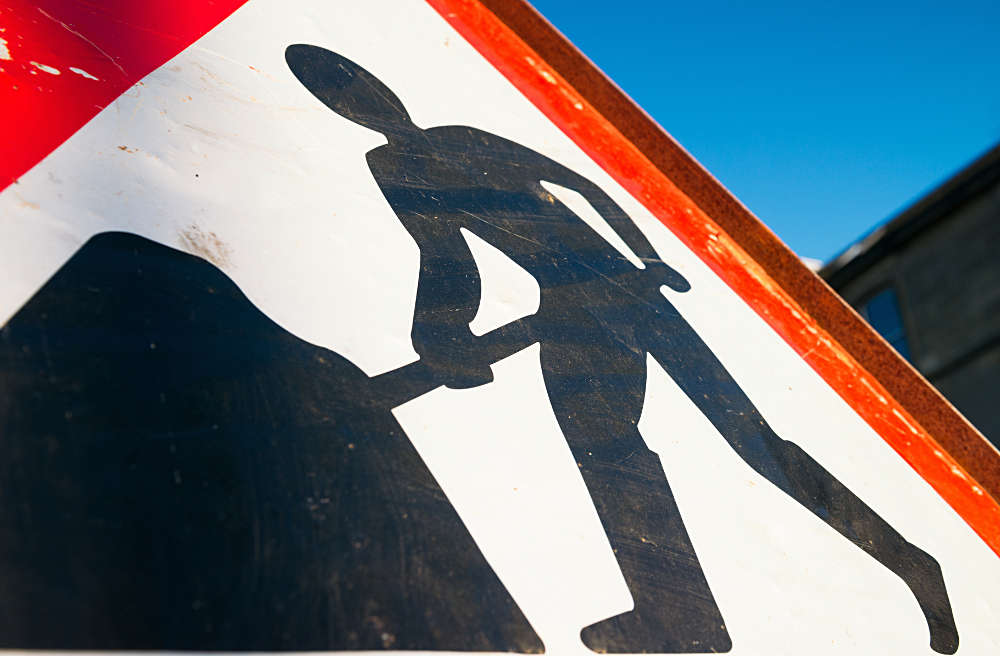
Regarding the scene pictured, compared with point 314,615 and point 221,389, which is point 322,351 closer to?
point 221,389

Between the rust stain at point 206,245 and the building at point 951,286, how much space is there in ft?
30.6

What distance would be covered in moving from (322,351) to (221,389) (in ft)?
0.40

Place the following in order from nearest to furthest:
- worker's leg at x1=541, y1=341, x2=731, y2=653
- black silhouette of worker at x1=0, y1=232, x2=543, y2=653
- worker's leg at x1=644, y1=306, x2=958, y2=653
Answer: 1. black silhouette of worker at x1=0, y1=232, x2=543, y2=653
2. worker's leg at x1=541, y1=341, x2=731, y2=653
3. worker's leg at x1=644, y1=306, x2=958, y2=653

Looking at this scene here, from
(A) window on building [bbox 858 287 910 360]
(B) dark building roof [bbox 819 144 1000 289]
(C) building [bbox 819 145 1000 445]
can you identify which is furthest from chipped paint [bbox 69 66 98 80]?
(A) window on building [bbox 858 287 910 360]

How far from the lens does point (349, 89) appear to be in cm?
108

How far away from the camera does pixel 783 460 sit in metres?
1.20

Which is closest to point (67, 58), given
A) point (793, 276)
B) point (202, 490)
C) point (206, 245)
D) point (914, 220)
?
point (206, 245)

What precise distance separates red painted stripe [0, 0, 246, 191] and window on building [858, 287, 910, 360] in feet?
34.0

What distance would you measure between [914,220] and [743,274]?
9459mm

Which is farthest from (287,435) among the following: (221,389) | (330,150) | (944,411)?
(944,411)

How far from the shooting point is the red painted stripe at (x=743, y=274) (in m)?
1.35

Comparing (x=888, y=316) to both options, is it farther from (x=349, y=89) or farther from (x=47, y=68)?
(x=47, y=68)

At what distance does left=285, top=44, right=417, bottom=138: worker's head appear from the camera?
104 centimetres

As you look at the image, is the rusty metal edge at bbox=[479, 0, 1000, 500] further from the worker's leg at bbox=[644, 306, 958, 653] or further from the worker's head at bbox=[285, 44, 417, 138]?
the worker's head at bbox=[285, 44, 417, 138]
